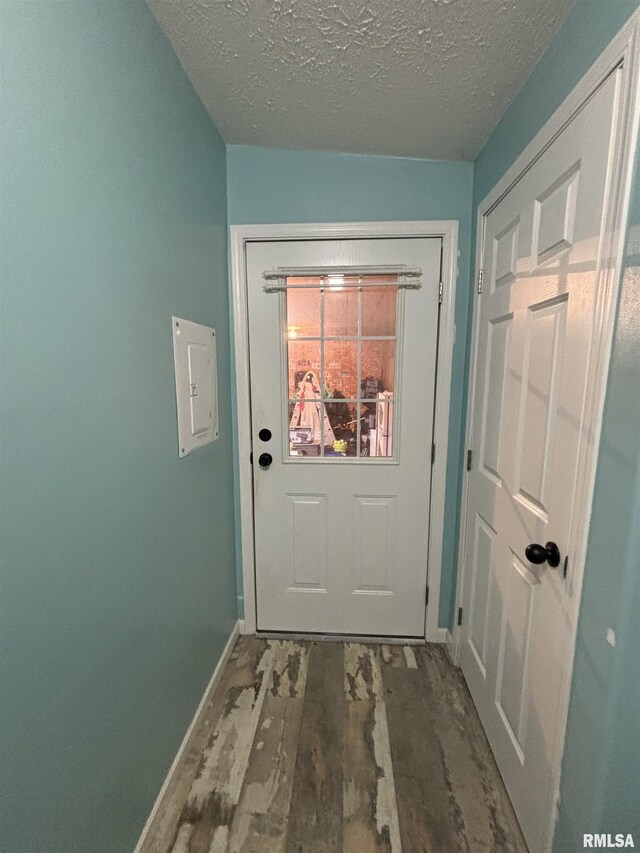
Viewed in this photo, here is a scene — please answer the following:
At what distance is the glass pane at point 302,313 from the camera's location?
1.67m

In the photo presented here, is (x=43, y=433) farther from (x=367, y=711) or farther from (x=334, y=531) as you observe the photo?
(x=367, y=711)

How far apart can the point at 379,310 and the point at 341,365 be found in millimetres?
306

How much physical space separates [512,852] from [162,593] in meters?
1.28

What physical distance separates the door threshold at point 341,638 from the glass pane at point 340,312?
5.05 ft

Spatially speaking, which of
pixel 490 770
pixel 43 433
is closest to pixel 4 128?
pixel 43 433

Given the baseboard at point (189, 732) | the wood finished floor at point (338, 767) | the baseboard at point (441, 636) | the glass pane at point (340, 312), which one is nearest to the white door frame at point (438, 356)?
the baseboard at point (441, 636)

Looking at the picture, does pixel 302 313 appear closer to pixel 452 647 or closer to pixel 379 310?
pixel 379 310

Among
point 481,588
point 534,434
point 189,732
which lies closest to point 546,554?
point 534,434

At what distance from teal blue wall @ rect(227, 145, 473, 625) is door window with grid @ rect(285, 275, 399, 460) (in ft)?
0.93

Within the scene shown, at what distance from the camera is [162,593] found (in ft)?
3.75

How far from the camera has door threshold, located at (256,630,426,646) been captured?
1.85 metres

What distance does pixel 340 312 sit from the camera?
1.67 m

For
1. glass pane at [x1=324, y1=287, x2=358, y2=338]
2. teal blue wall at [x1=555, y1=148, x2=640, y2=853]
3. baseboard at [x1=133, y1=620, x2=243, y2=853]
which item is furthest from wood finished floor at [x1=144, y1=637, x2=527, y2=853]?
glass pane at [x1=324, y1=287, x2=358, y2=338]

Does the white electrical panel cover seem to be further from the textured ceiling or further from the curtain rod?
the textured ceiling
